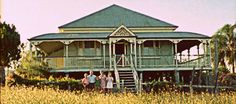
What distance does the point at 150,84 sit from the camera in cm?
2216

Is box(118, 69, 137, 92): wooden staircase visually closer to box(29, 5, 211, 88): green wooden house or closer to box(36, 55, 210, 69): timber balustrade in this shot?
box(29, 5, 211, 88): green wooden house

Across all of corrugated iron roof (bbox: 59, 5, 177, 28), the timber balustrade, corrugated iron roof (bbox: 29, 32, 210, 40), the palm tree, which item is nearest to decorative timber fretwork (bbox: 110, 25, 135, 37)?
corrugated iron roof (bbox: 29, 32, 210, 40)

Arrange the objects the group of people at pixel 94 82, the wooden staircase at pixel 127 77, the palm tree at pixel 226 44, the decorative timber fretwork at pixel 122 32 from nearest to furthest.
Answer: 1. the group of people at pixel 94 82
2. the wooden staircase at pixel 127 77
3. the decorative timber fretwork at pixel 122 32
4. the palm tree at pixel 226 44

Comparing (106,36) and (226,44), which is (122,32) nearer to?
(106,36)

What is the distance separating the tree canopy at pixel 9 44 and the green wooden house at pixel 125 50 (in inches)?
112

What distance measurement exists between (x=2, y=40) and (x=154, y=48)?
10.7m

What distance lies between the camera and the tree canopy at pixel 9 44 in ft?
111

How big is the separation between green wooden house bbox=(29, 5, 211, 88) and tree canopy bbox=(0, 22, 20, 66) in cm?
284

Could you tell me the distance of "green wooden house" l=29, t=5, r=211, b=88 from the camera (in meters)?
28.2

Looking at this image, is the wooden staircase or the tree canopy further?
the tree canopy

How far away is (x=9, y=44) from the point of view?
35.3m

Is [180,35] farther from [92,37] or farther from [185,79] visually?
[92,37]

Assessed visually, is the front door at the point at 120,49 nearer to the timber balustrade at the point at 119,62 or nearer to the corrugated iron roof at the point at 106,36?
the corrugated iron roof at the point at 106,36

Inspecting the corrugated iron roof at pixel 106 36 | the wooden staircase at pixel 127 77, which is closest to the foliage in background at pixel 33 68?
the corrugated iron roof at pixel 106 36
